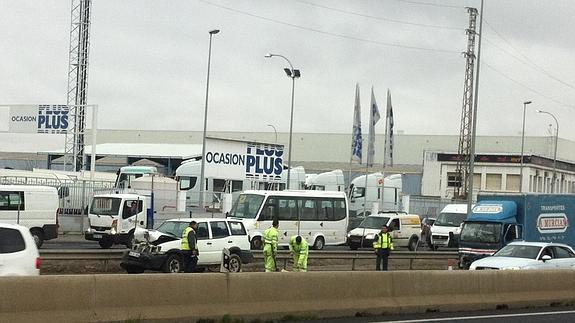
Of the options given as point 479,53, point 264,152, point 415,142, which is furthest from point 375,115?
point 415,142

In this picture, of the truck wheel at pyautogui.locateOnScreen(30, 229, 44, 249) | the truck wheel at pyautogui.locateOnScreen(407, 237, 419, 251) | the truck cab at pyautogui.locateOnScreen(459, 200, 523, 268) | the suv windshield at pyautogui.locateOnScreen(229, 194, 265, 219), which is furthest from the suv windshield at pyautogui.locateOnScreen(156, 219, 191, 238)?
the truck wheel at pyautogui.locateOnScreen(407, 237, 419, 251)

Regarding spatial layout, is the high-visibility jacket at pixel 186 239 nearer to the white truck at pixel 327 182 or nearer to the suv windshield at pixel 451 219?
the suv windshield at pixel 451 219

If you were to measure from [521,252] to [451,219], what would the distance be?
20.3 metres

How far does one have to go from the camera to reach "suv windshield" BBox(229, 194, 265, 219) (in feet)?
106

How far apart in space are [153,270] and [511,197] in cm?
1438

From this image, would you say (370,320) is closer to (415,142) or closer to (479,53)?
(479,53)

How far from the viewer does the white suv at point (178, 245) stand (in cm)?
2073

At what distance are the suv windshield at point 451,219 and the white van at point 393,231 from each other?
3159mm

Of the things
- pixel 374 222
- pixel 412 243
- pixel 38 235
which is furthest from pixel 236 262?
pixel 412 243

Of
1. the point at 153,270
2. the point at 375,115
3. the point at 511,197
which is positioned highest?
the point at 375,115

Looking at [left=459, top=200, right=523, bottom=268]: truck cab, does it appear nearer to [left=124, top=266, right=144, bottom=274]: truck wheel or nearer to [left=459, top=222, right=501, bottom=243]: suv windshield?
[left=459, top=222, right=501, bottom=243]: suv windshield

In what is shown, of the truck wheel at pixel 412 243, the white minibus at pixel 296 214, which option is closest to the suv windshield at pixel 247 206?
the white minibus at pixel 296 214

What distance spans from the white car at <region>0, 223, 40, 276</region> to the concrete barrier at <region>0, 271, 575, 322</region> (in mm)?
2441

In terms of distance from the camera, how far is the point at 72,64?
215 ft
